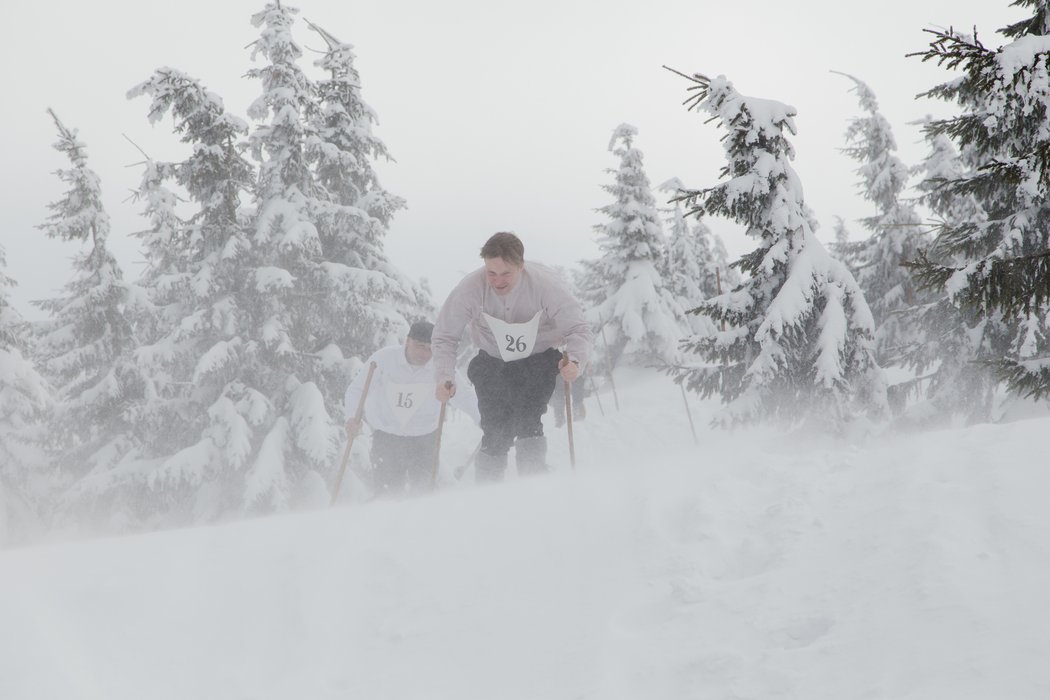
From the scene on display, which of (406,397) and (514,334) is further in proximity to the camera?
(406,397)

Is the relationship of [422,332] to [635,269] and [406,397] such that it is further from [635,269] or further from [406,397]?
[635,269]

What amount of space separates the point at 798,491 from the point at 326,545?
9.22 feet

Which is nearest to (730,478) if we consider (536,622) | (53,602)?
(536,622)

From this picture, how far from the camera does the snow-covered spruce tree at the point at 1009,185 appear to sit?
3.59m

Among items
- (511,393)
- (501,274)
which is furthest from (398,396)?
(501,274)

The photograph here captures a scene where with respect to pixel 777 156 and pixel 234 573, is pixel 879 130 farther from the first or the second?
pixel 234 573

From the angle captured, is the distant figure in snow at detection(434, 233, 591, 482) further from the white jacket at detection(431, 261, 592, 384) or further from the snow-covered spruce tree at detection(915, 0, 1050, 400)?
the snow-covered spruce tree at detection(915, 0, 1050, 400)

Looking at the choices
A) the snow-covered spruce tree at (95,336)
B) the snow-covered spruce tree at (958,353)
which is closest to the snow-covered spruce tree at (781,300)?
the snow-covered spruce tree at (958,353)

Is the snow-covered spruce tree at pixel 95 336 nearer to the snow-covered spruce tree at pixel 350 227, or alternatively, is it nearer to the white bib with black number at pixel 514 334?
the snow-covered spruce tree at pixel 350 227

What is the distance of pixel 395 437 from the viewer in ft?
27.0

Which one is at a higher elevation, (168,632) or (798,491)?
(798,491)

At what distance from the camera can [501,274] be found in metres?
5.58

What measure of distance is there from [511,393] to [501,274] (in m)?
1.08

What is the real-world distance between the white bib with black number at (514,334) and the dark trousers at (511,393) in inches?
5.0
